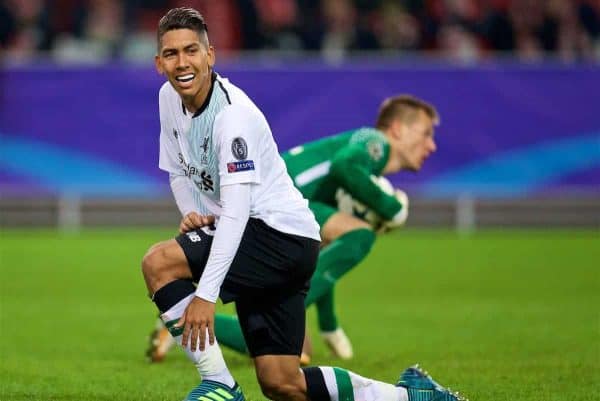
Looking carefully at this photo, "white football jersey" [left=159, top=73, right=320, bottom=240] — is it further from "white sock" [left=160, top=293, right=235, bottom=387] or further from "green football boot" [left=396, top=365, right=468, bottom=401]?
"green football boot" [left=396, top=365, right=468, bottom=401]

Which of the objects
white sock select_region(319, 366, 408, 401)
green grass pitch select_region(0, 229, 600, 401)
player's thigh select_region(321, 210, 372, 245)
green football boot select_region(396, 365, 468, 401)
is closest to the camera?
white sock select_region(319, 366, 408, 401)

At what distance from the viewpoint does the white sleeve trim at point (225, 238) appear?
5270mm

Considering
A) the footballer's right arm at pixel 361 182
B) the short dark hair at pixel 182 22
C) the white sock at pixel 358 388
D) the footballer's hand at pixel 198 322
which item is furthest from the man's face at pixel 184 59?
the footballer's right arm at pixel 361 182

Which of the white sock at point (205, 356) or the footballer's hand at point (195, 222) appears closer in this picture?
the white sock at point (205, 356)

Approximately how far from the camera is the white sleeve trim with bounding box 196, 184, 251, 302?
17.3 feet

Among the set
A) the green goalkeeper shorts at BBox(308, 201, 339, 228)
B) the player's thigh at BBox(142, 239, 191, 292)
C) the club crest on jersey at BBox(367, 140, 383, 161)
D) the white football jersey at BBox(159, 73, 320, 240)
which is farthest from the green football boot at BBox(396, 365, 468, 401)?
the club crest on jersey at BBox(367, 140, 383, 161)

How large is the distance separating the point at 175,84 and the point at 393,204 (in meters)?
2.68

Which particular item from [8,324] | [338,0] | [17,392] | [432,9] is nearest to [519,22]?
[432,9]

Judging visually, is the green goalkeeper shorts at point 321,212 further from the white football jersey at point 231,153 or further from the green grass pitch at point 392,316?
the white football jersey at point 231,153

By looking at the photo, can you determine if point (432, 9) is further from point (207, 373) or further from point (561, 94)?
point (207, 373)

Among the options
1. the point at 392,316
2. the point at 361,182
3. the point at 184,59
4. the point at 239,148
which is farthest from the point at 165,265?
the point at 392,316

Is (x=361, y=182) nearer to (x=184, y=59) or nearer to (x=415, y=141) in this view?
(x=415, y=141)

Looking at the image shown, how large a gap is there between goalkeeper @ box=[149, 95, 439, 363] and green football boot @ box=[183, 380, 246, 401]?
1.92m

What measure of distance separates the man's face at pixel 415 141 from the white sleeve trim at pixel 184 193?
105 inches
